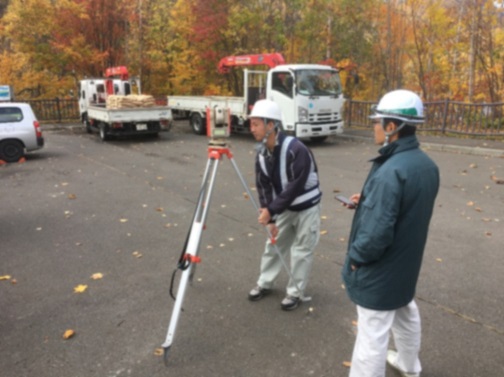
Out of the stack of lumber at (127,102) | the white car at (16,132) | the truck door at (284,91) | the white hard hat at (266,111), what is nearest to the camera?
the white hard hat at (266,111)

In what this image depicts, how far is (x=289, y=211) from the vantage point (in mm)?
3631

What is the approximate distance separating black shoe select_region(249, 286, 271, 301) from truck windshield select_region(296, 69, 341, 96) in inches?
403

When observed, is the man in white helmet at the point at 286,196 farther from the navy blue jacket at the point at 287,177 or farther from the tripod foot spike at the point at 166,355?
the tripod foot spike at the point at 166,355

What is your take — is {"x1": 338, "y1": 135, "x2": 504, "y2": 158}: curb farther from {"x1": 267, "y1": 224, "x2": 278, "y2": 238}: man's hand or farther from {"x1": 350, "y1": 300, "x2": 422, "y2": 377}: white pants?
{"x1": 350, "y1": 300, "x2": 422, "y2": 377}: white pants

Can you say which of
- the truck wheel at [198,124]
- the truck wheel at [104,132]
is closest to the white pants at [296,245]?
the truck wheel at [104,132]

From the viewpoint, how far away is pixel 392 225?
2139mm

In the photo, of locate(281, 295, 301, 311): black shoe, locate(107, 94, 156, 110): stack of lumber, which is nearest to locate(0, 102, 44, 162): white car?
locate(107, 94, 156, 110): stack of lumber

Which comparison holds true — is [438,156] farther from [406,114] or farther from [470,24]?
[406,114]

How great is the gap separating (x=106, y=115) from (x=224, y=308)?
12.5 m

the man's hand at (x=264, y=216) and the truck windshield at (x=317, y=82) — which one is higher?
the truck windshield at (x=317, y=82)

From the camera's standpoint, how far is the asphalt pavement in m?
3.10

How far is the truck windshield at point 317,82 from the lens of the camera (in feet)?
44.0

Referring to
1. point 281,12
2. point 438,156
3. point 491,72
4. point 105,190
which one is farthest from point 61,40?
point 491,72

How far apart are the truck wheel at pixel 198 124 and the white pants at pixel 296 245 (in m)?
14.1
